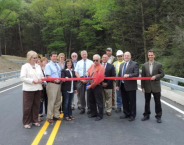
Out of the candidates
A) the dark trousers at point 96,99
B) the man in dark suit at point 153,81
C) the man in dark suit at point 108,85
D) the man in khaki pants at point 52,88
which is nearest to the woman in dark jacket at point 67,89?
the man in khaki pants at point 52,88

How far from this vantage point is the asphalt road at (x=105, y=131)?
14.9 ft

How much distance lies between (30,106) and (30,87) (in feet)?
1.70

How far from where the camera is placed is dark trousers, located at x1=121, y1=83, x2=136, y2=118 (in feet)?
20.0

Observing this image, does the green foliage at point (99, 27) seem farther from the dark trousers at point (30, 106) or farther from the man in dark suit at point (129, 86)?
the dark trousers at point (30, 106)

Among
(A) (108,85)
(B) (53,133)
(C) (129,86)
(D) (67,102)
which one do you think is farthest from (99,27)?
(B) (53,133)

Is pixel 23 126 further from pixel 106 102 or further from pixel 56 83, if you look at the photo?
pixel 106 102

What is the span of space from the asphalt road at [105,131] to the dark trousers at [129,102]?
291 mm

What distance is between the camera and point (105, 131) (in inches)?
203

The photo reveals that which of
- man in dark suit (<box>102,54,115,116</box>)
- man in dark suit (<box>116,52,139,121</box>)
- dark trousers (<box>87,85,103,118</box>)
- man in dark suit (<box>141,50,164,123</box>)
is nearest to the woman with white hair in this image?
dark trousers (<box>87,85,103,118</box>)

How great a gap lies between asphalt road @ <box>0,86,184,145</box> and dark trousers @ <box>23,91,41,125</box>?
11.3 inches

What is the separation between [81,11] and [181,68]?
31.6 meters

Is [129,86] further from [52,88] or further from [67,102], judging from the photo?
[52,88]

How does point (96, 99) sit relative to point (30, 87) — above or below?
below

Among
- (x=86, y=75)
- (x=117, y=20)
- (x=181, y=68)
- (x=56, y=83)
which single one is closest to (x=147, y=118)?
(x=86, y=75)
